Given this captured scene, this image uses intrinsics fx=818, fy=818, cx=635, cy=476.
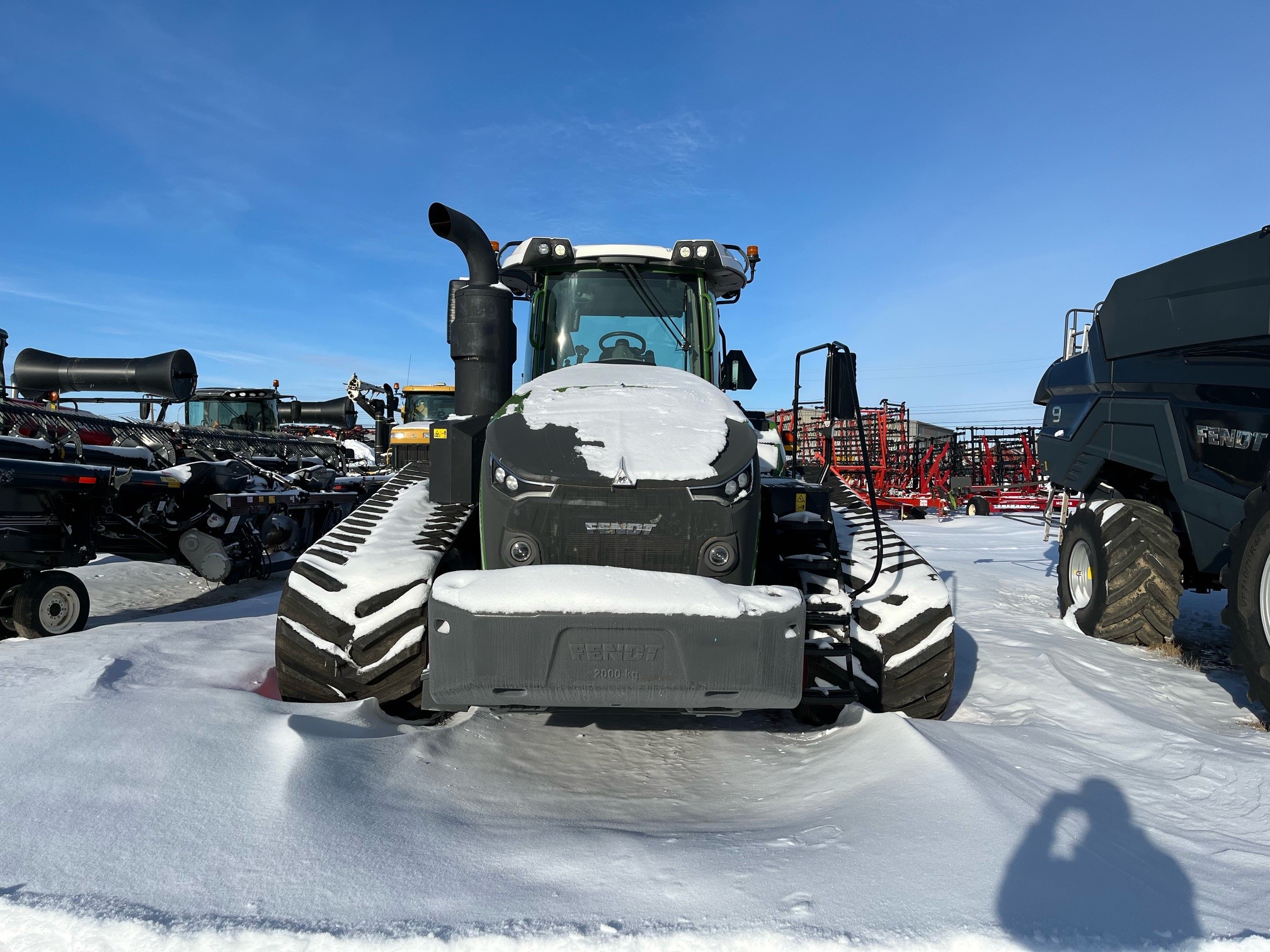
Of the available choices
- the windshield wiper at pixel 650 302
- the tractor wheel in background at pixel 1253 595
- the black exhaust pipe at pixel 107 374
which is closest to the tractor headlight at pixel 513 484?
the windshield wiper at pixel 650 302

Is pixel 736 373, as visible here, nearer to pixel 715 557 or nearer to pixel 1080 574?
pixel 715 557

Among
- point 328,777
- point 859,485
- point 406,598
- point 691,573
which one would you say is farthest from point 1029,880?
point 859,485

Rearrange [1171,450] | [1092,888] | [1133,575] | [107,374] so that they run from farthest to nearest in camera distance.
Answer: [107,374], [1133,575], [1171,450], [1092,888]

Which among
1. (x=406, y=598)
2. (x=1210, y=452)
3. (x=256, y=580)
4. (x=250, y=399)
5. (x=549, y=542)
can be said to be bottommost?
(x=256, y=580)

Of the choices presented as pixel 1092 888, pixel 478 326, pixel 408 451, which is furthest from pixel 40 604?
pixel 408 451

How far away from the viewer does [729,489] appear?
339 centimetres

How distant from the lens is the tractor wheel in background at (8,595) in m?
5.75

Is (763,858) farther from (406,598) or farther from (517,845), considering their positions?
(406,598)

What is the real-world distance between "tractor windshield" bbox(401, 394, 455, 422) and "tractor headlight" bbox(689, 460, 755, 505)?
1240 centimetres

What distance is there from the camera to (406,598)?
3.55 meters

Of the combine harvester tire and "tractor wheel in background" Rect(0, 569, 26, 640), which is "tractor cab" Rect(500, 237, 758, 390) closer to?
the combine harvester tire

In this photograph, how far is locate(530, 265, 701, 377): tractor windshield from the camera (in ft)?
16.0

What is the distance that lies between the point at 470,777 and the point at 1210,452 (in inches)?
182

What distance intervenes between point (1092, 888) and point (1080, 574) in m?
5.00
